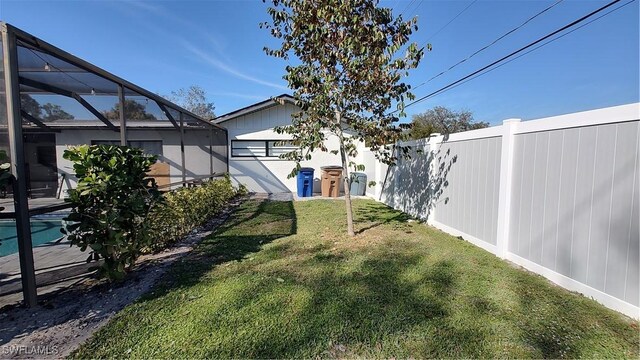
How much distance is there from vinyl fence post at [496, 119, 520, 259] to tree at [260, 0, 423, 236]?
5.39ft

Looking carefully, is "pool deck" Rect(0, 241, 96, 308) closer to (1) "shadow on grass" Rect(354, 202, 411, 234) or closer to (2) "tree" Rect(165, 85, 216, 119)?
(1) "shadow on grass" Rect(354, 202, 411, 234)

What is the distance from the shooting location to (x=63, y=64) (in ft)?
13.0

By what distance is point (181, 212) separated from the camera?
566cm

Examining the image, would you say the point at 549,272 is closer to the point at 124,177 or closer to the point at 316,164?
the point at 124,177

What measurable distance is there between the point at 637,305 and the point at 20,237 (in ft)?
18.1

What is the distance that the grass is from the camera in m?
2.33

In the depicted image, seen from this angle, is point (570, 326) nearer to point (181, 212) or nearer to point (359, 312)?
point (359, 312)

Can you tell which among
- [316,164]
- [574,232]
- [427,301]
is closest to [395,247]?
[427,301]

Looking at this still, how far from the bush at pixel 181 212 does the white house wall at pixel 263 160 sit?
4039mm

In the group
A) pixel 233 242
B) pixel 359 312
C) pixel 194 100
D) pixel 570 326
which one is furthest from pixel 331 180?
pixel 194 100

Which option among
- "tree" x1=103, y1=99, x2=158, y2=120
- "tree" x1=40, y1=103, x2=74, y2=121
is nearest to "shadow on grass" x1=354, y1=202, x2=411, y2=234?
"tree" x1=103, y1=99, x2=158, y2=120

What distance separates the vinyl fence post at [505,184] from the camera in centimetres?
427

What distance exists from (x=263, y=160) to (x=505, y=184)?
997 centimetres

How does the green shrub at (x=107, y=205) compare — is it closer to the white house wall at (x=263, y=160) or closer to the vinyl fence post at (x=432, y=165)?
the vinyl fence post at (x=432, y=165)
